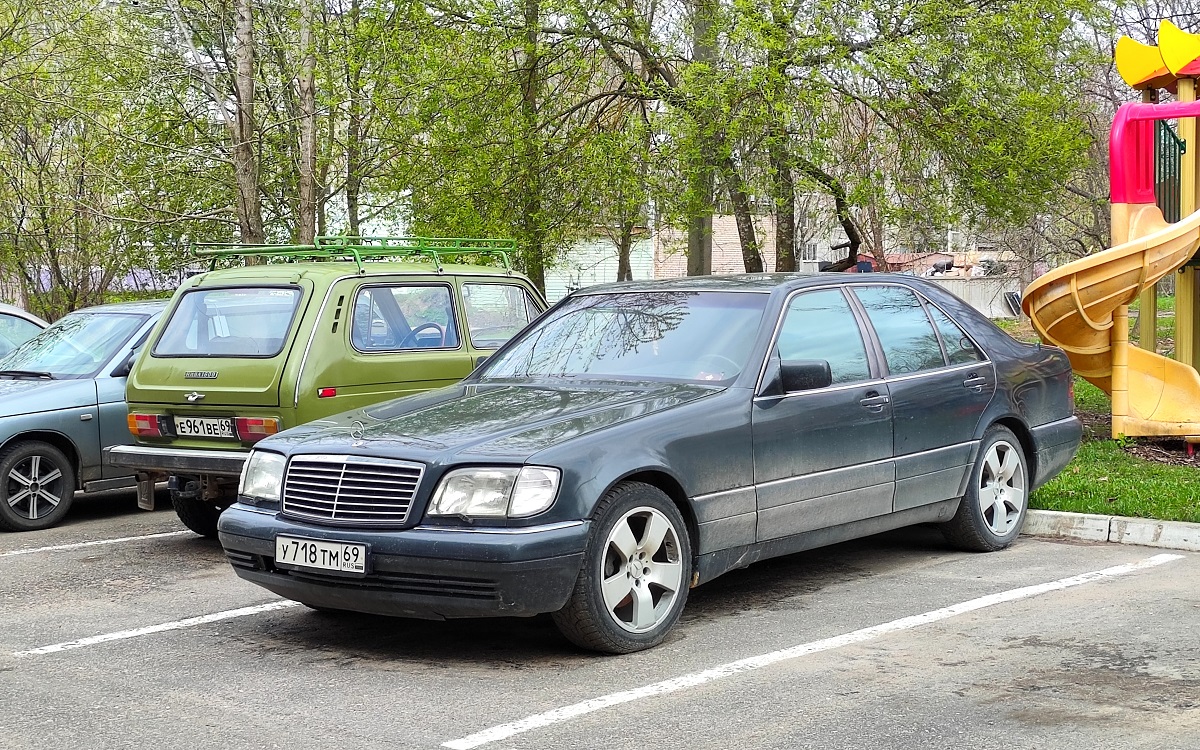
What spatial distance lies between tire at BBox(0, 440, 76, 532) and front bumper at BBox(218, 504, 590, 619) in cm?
498

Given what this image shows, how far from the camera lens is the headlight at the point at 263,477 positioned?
237 inches

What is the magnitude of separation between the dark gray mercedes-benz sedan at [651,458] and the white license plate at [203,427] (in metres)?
1.79

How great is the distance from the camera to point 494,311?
979cm

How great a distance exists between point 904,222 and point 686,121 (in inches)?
119

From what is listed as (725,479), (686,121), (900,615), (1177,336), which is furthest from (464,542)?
(1177,336)

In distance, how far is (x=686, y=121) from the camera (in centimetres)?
1378

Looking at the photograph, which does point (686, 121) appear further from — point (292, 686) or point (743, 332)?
point (292, 686)

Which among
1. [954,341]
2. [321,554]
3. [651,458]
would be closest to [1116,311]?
[954,341]

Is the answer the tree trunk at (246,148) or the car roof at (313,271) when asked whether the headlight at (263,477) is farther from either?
the tree trunk at (246,148)

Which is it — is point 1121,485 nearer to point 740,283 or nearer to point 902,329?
point 902,329

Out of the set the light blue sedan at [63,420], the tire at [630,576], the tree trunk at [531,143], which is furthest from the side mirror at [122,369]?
the tree trunk at [531,143]

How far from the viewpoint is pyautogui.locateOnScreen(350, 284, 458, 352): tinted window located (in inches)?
340

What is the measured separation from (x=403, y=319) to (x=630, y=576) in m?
3.80

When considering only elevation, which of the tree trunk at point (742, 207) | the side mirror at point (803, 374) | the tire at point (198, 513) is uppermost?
the tree trunk at point (742, 207)
